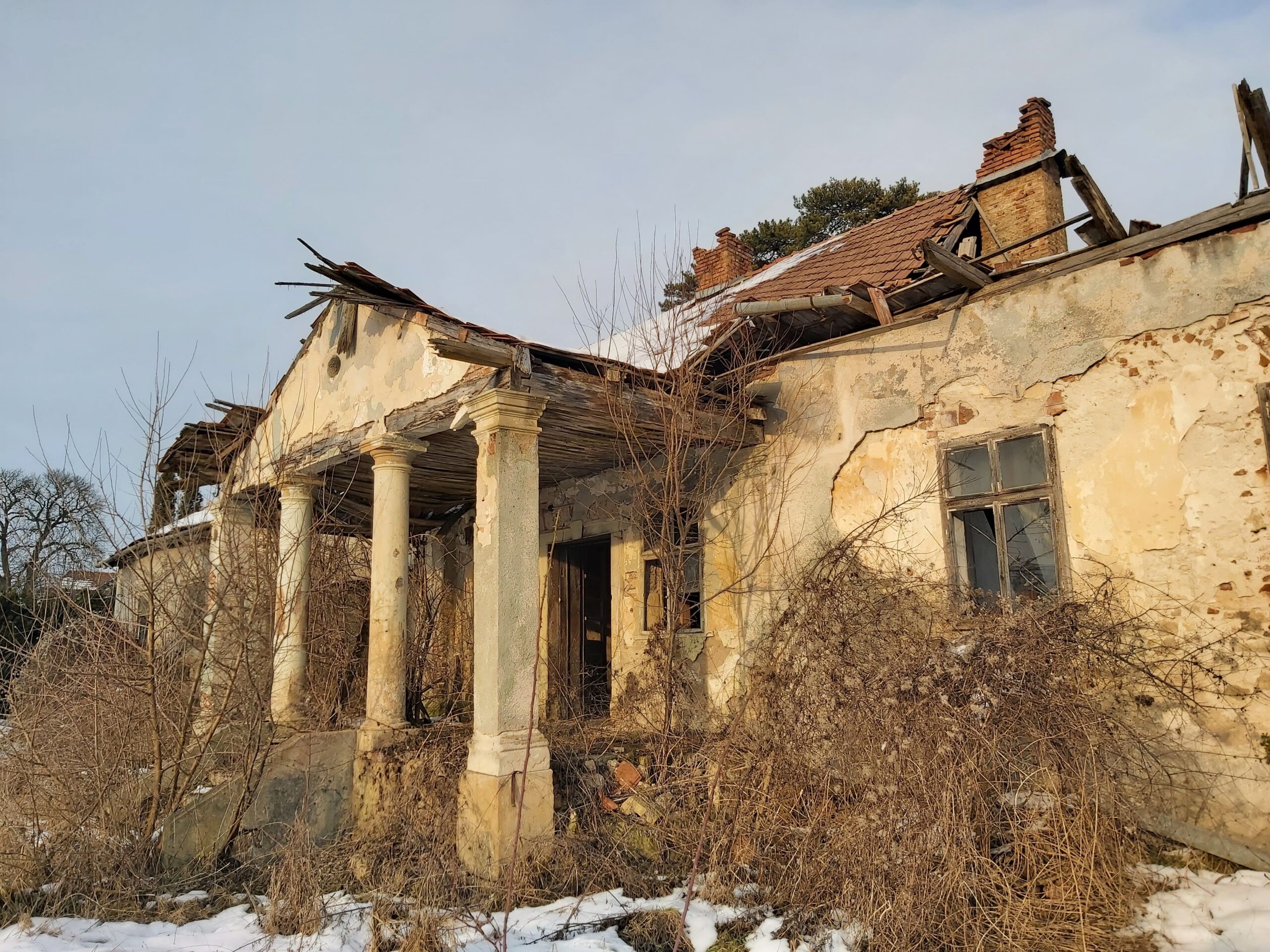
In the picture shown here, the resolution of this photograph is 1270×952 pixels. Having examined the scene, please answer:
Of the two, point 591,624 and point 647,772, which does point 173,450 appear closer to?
point 591,624

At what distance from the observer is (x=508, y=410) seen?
19.8ft

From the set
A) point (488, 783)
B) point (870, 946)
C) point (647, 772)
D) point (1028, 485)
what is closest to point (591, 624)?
point (647, 772)

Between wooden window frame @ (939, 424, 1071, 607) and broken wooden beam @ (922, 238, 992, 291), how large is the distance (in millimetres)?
1066

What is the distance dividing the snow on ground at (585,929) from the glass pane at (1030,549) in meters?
1.80

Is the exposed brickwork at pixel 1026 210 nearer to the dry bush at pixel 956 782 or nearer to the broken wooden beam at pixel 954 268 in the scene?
the broken wooden beam at pixel 954 268

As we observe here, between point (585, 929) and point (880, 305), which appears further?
point (880, 305)

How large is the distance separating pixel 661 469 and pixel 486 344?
2314mm

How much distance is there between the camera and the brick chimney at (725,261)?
39.7 feet

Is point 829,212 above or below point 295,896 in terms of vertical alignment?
above

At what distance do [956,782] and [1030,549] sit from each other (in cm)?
229

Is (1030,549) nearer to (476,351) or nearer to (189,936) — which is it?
(476,351)

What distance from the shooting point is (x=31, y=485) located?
87.7 ft

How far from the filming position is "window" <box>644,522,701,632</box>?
25.2 ft

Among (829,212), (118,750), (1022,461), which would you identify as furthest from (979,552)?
(829,212)
